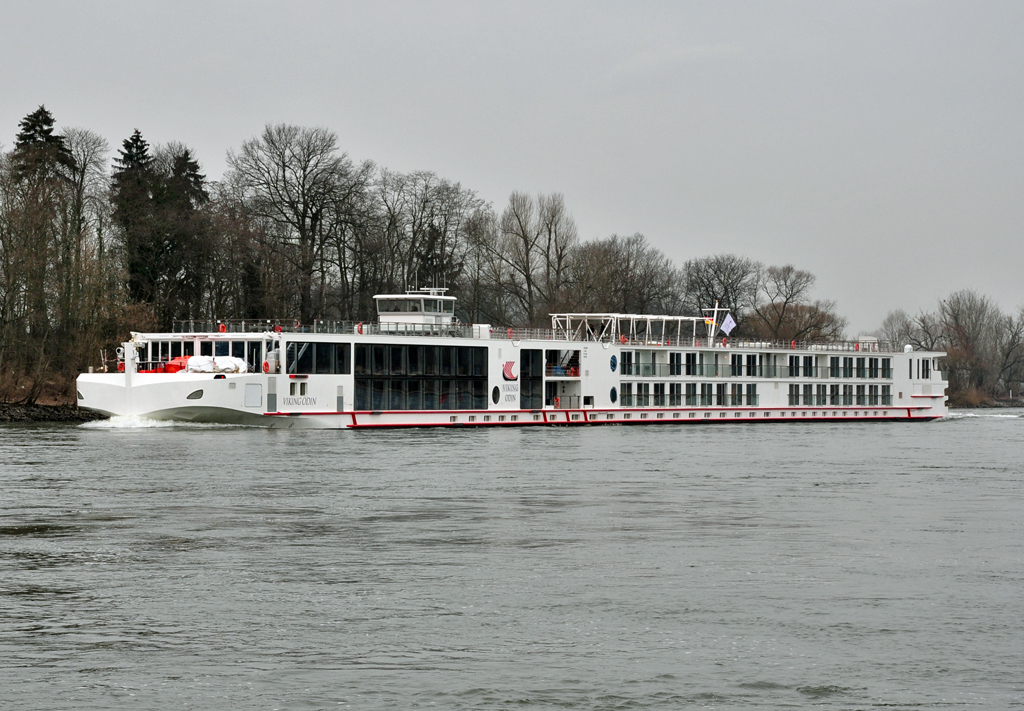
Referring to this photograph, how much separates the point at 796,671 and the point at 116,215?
236ft

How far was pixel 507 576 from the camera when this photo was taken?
62.3ft

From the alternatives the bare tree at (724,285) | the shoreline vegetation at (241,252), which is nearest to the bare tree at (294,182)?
the shoreline vegetation at (241,252)

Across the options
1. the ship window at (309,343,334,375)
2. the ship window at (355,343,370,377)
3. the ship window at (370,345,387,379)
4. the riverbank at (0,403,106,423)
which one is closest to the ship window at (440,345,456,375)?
the ship window at (370,345,387,379)

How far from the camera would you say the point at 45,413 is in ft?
216

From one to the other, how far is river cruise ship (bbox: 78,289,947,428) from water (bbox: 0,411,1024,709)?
21.0 meters

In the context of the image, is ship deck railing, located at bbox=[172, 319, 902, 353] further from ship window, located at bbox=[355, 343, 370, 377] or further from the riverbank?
the riverbank

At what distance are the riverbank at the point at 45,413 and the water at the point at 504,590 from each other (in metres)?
29.6

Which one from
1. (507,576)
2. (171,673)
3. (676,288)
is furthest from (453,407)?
(676,288)

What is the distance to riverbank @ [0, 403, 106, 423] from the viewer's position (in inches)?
2517

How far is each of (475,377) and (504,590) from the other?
49702 mm

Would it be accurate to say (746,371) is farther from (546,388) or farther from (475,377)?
(475,377)

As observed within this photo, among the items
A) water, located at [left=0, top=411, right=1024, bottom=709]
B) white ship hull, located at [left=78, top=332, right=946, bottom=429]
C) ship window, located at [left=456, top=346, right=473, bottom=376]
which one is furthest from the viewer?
ship window, located at [left=456, top=346, right=473, bottom=376]

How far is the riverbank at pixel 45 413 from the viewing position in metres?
63.9

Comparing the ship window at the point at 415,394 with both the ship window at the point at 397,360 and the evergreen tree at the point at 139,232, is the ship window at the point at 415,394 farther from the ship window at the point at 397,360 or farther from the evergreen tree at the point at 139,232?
the evergreen tree at the point at 139,232
